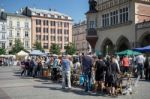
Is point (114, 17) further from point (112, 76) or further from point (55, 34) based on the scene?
point (55, 34)

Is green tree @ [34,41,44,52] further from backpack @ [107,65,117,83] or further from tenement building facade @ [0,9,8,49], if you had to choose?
backpack @ [107,65,117,83]

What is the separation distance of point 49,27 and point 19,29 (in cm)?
930

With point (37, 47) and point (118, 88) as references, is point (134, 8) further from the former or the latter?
point (37, 47)

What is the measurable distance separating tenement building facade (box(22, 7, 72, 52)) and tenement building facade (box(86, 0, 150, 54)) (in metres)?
47.4

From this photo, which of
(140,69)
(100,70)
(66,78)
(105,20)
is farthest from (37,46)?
(100,70)

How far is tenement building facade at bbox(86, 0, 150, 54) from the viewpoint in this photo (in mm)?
41469

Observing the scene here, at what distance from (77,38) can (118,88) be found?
316ft

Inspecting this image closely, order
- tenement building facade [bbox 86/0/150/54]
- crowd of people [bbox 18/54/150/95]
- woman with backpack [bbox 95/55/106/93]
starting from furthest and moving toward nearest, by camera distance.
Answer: tenement building facade [bbox 86/0/150/54], woman with backpack [bbox 95/55/106/93], crowd of people [bbox 18/54/150/95]

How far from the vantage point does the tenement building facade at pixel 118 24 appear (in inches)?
1633

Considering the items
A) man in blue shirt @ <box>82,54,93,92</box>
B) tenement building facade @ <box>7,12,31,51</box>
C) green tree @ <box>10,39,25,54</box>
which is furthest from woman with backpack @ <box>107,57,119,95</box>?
tenement building facade @ <box>7,12,31,51</box>

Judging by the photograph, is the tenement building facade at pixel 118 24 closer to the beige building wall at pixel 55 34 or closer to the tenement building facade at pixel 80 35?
the beige building wall at pixel 55 34

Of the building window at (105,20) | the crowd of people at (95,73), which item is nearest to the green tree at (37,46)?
the building window at (105,20)

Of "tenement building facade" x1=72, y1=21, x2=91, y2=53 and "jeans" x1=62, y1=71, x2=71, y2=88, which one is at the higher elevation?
"tenement building facade" x1=72, y1=21, x2=91, y2=53

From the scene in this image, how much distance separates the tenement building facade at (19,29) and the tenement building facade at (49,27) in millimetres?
1493
